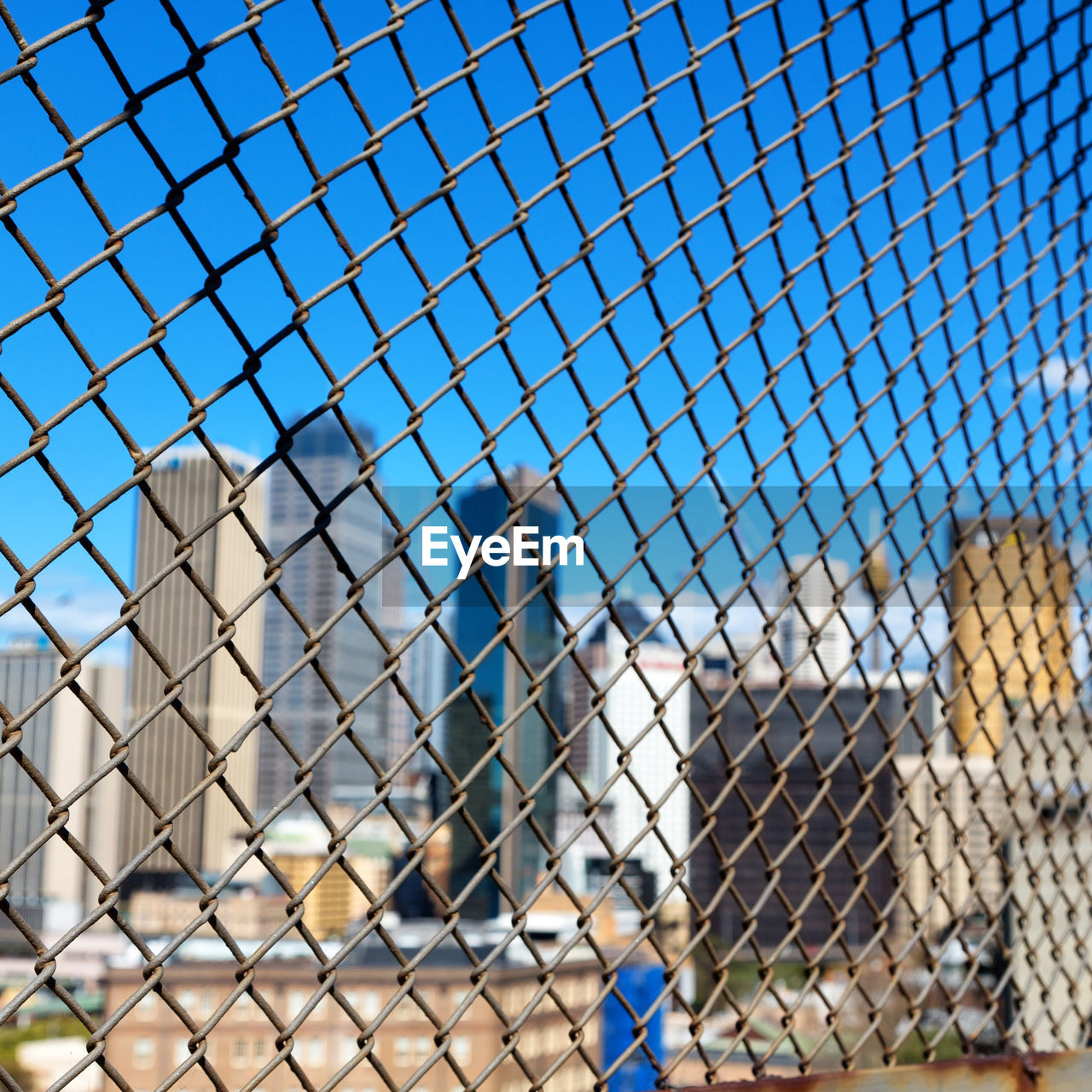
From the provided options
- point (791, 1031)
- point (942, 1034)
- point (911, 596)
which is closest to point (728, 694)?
point (911, 596)

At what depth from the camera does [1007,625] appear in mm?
2154

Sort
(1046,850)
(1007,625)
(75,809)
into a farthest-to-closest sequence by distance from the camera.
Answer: (75,809) → (1007,625) → (1046,850)

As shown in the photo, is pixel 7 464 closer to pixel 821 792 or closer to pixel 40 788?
pixel 40 788

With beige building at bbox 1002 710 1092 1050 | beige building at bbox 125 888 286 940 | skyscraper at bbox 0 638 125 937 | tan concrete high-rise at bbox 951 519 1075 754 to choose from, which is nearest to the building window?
beige building at bbox 125 888 286 940

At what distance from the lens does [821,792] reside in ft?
5.37

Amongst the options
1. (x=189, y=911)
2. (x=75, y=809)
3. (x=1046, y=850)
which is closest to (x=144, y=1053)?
(x=189, y=911)

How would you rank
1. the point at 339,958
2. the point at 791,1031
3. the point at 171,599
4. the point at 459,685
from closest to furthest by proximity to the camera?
the point at 339,958, the point at 459,685, the point at 791,1031, the point at 171,599

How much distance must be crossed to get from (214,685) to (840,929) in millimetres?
82700

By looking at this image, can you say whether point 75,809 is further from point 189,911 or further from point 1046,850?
point 1046,850

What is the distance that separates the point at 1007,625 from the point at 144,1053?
195 feet

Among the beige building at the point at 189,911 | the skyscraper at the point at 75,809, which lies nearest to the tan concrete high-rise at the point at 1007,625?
the beige building at the point at 189,911

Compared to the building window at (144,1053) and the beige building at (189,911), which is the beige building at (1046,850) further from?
the building window at (144,1053)

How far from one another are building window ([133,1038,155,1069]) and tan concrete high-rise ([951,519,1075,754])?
51.4m

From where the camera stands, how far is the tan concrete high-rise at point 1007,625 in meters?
1.89
